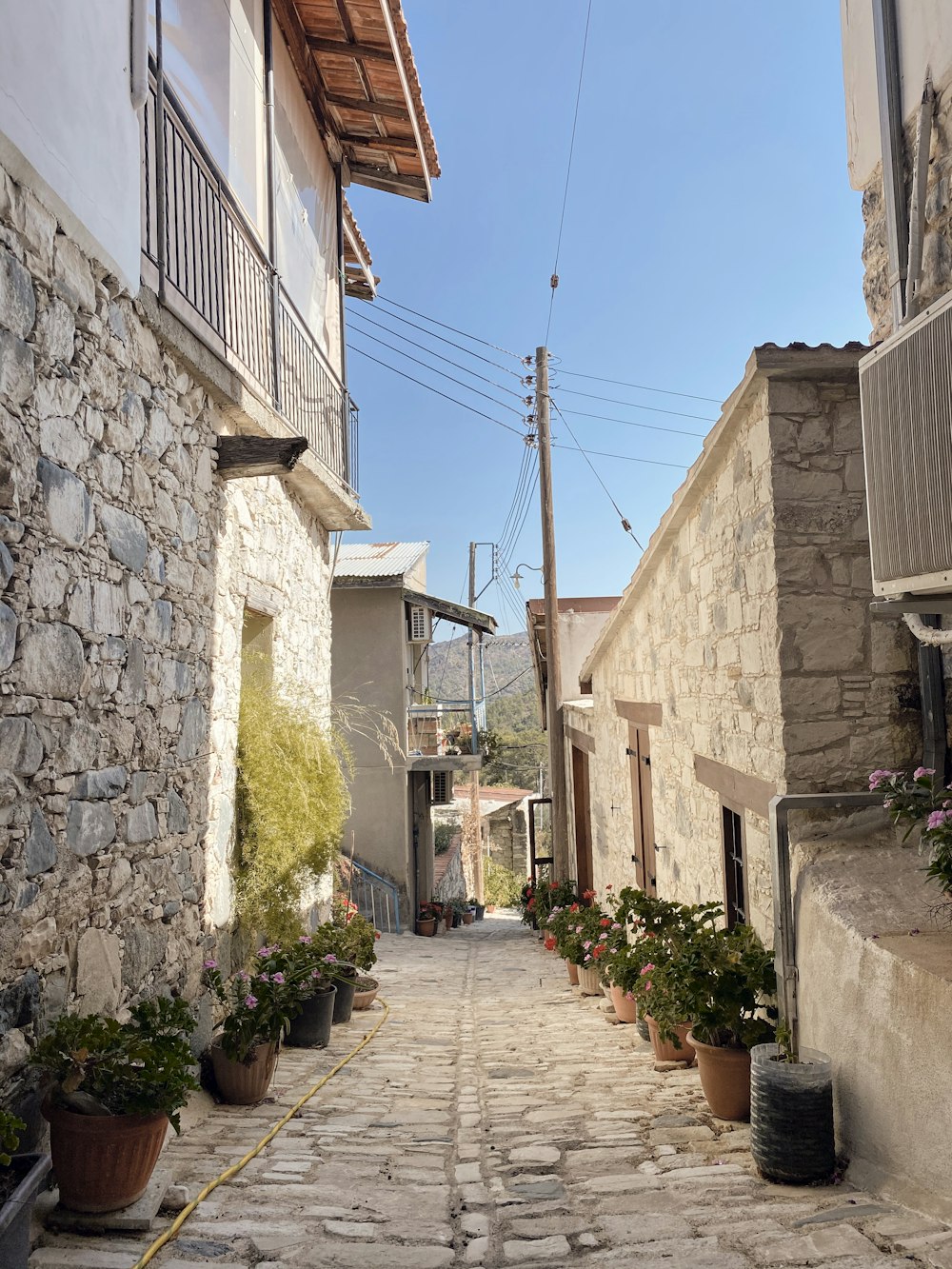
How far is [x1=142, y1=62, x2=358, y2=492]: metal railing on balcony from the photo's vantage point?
450cm

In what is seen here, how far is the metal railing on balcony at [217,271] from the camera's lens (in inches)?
177

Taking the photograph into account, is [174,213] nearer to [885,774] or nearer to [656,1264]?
[885,774]

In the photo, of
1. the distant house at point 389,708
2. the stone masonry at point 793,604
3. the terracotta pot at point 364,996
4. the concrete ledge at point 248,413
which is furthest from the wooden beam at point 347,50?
the distant house at point 389,708

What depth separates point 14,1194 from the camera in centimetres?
240

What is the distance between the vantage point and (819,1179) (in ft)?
10.7

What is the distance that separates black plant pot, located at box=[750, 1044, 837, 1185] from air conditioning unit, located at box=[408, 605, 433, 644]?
12.4m

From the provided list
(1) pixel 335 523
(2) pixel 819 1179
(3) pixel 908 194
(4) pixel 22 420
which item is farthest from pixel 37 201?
(1) pixel 335 523

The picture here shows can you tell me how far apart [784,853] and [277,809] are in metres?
3.09

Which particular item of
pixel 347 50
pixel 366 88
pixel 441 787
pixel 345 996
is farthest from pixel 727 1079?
pixel 441 787

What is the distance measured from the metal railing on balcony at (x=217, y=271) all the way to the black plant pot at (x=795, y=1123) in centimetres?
410

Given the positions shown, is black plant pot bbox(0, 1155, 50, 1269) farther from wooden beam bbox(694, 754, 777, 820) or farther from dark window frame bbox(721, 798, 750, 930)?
dark window frame bbox(721, 798, 750, 930)

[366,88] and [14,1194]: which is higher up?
[366,88]

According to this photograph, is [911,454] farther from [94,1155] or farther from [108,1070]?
[94,1155]

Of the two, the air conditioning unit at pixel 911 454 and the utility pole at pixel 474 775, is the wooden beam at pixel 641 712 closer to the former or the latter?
the air conditioning unit at pixel 911 454
